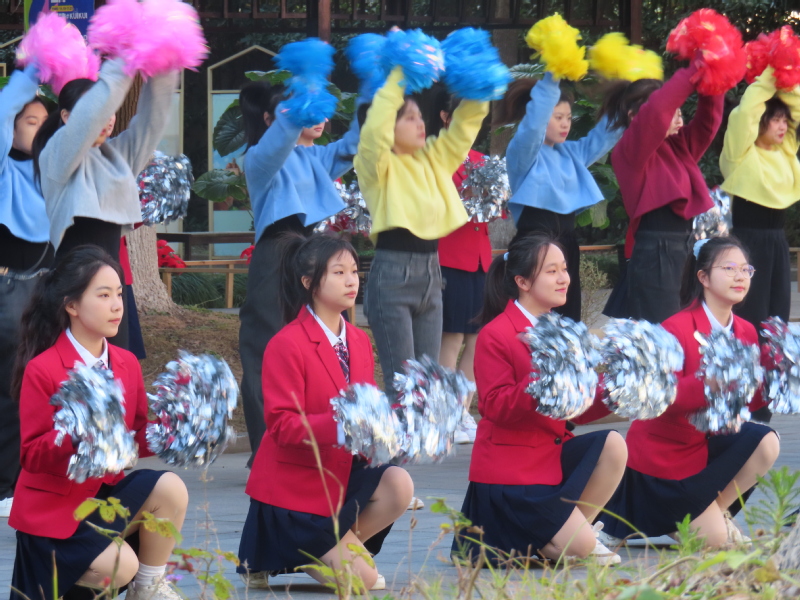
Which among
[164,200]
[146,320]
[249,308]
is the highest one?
[164,200]

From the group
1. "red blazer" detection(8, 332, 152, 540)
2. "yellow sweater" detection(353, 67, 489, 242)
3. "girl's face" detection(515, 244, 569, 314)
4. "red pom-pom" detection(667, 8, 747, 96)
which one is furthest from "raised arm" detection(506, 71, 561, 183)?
"red blazer" detection(8, 332, 152, 540)

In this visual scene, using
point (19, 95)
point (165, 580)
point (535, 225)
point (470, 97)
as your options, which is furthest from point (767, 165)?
point (165, 580)

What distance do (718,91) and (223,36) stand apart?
1583 cm

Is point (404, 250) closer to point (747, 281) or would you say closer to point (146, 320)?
point (747, 281)

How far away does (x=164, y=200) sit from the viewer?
6.55 metres

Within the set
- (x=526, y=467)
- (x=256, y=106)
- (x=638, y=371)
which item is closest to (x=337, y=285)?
(x=526, y=467)

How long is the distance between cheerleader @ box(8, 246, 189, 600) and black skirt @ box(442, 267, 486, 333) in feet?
10.6

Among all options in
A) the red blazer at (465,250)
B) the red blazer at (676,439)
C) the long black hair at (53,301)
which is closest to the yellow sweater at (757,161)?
the red blazer at (465,250)

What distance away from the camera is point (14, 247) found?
523 centimetres

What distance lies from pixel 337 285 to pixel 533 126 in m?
2.17

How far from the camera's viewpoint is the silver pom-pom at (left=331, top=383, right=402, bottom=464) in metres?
3.75

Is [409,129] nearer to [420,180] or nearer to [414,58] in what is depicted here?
[420,180]

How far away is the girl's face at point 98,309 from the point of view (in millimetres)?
3818

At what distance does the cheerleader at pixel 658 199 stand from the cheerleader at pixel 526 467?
1882 millimetres
